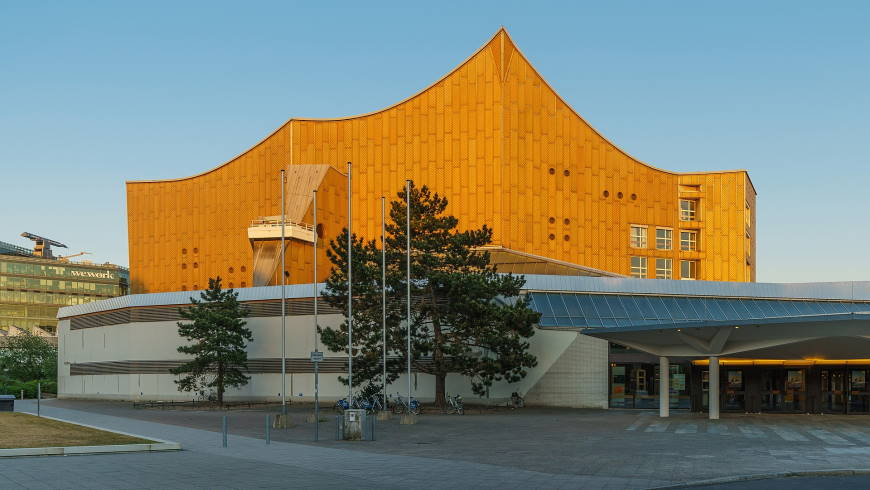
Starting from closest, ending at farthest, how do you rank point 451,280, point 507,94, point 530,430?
point 530,430, point 451,280, point 507,94

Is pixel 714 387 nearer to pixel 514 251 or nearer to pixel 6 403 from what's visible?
pixel 514 251

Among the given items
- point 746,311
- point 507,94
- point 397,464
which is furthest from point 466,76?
point 397,464

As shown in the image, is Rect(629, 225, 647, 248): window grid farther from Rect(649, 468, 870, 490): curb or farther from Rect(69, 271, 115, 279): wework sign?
Rect(69, 271, 115, 279): wework sign

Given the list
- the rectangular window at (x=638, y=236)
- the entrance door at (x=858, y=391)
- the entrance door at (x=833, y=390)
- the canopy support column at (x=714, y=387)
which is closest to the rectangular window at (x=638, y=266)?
the rectangular window at (x=638, y=236)

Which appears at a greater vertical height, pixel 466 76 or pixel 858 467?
pixel 466 76

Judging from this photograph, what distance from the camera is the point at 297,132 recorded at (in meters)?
81.2

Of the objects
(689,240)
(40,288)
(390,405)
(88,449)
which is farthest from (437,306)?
(40,288)

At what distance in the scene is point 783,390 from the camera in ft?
153

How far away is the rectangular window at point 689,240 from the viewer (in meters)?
85.1

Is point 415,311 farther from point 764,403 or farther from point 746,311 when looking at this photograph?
point 746,311

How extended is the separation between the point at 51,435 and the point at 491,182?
162 ft

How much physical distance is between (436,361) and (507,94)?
34.1 metres

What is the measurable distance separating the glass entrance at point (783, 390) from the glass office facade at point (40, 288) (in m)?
162

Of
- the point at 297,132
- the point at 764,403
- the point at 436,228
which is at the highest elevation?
the point at 297,132
